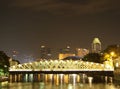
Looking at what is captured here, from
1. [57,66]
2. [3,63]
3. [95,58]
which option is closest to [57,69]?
[57,66]

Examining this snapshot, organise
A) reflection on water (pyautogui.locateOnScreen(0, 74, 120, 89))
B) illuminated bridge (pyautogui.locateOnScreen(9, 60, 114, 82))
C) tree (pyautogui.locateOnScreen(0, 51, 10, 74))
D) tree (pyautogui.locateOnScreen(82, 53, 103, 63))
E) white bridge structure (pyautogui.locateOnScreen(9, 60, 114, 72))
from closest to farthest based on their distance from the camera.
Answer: reflection on water (pyautogui.locateOnScreen(0, 74, 120, 89))
tree (pyautogui.locateOnScreen(0, 51, 10, 74))
illuminated bridge (pyautogui.locateOnScreen(9, 60, 114, 82))
white bridge structure (pyautogui.locateOnScreen(9, 60, 114, 72))
tree (pyautogui.locateOnScreen(82, 53, 103, 63))

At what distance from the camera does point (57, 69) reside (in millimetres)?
171875

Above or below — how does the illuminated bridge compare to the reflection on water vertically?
above

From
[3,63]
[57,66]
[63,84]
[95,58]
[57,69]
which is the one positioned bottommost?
[63,84]

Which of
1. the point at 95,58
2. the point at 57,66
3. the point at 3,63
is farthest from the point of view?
the point at 95,58

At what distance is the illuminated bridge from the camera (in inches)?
6156

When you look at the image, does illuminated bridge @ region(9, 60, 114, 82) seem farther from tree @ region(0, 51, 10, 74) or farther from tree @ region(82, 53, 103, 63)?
tree @ region(82, 53, 103, 63)

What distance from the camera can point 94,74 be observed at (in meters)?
165

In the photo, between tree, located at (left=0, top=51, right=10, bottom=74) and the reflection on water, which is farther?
tree, located at (left=0, top=51, right=10, bottom=74)

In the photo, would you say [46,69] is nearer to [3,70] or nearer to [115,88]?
[3,70]

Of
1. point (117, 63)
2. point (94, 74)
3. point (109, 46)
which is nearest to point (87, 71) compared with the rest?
point (94, 74)

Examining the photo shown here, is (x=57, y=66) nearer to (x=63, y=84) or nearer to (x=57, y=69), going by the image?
(x=57, y=69)

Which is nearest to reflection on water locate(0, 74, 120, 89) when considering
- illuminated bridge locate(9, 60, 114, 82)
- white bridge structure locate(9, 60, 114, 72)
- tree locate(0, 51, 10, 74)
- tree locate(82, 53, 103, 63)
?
tree locate(0, 51, 10, 74)

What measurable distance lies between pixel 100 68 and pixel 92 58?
105ft
